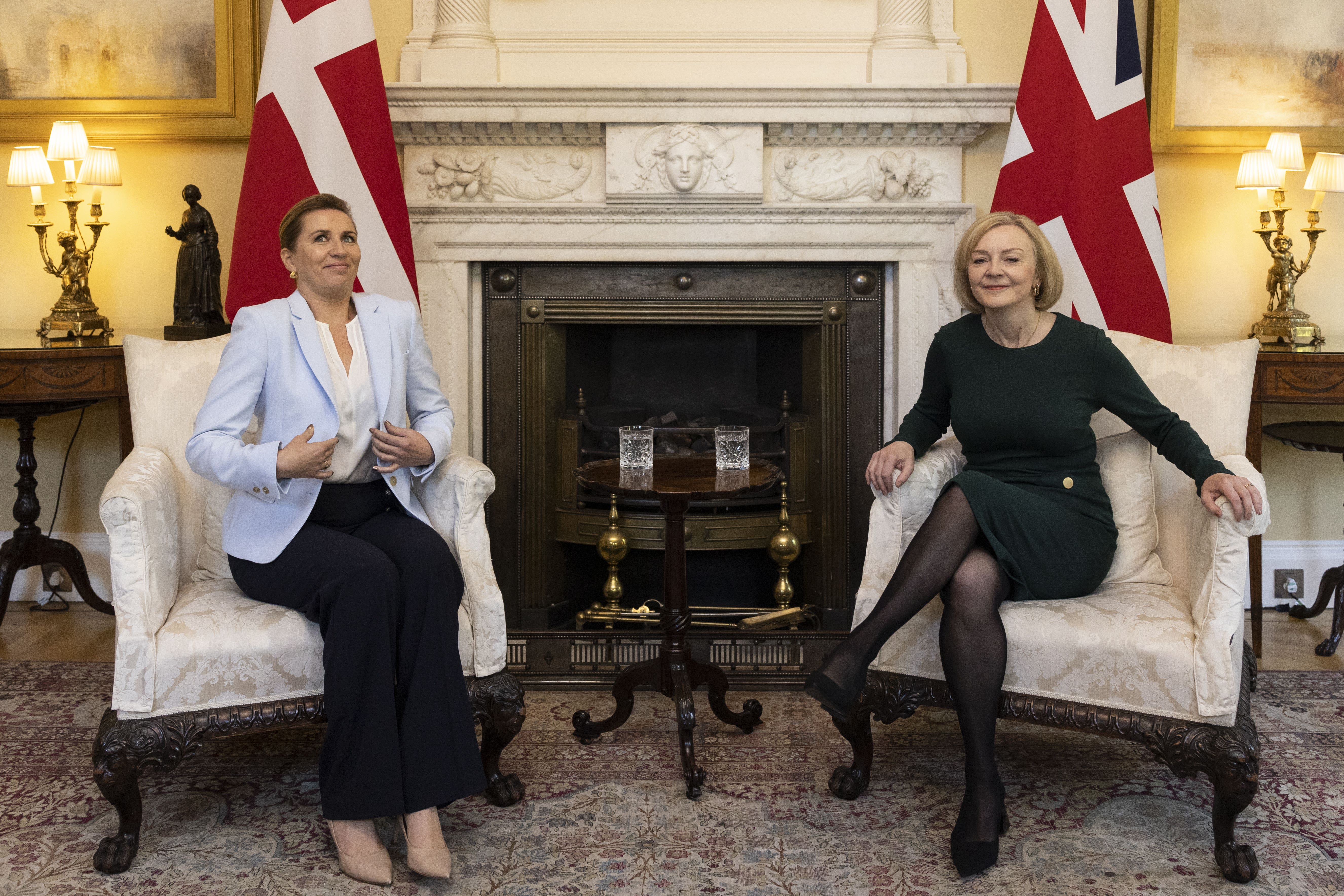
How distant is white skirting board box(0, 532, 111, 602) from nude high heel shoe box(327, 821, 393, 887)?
213 cm

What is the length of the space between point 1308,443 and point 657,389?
1.94m

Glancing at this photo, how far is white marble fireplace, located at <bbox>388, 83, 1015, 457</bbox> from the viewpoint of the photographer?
10.3ft

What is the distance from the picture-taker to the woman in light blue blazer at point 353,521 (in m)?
1.88

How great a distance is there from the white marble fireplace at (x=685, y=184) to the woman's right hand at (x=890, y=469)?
1.08m

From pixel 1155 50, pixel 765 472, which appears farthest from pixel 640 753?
pixel 1155 50

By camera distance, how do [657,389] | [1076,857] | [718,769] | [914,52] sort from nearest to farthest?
[1076,857] < [718,769] < [914,52] < [657,389]

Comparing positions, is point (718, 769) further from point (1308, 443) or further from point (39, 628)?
point (39, 628)

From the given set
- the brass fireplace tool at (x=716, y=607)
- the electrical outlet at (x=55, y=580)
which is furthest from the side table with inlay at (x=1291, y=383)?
the electrical outlet at (x=55, y=580)

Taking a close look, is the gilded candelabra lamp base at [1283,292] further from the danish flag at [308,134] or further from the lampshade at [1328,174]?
the danish flag at [308,134]

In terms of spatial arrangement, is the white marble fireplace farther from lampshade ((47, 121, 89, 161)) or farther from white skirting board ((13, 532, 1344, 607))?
white skirting board ((13, 532, 1344, 607))

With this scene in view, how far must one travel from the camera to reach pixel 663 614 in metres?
2.54

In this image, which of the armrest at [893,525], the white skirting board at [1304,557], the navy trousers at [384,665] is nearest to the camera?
the navy trousers at [384,665]

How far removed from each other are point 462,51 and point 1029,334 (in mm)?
1873

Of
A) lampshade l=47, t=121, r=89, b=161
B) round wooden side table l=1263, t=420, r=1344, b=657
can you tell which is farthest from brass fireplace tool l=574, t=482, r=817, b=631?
lampshade l=47, t=121, r=89, b=161
